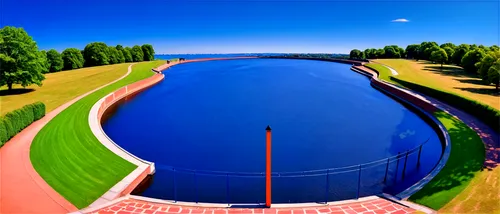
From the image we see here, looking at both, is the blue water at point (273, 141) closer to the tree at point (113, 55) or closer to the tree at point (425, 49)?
the tree at point (113, 55)

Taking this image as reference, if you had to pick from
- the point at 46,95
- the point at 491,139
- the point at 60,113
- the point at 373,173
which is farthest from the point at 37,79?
the point at 491,139

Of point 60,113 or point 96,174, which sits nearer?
point 96,174

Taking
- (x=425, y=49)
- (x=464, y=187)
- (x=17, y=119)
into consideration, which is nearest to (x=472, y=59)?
(x=425, y=49)

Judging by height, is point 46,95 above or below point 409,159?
above

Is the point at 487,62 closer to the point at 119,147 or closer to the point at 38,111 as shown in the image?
the point at 119,147

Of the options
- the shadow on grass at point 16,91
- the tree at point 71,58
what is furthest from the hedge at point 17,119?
the tree at point 71,58

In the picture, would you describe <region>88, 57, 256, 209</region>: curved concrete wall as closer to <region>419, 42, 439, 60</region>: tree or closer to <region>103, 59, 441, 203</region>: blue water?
<region>103, 59, 441, 203</region>: blue water

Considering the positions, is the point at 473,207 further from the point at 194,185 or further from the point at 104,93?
the point at 104,93

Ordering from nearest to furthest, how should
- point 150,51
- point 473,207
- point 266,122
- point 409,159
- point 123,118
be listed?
point 473,207 < point 409,159 < point 266,122 < point 123,118 < point 150,51
